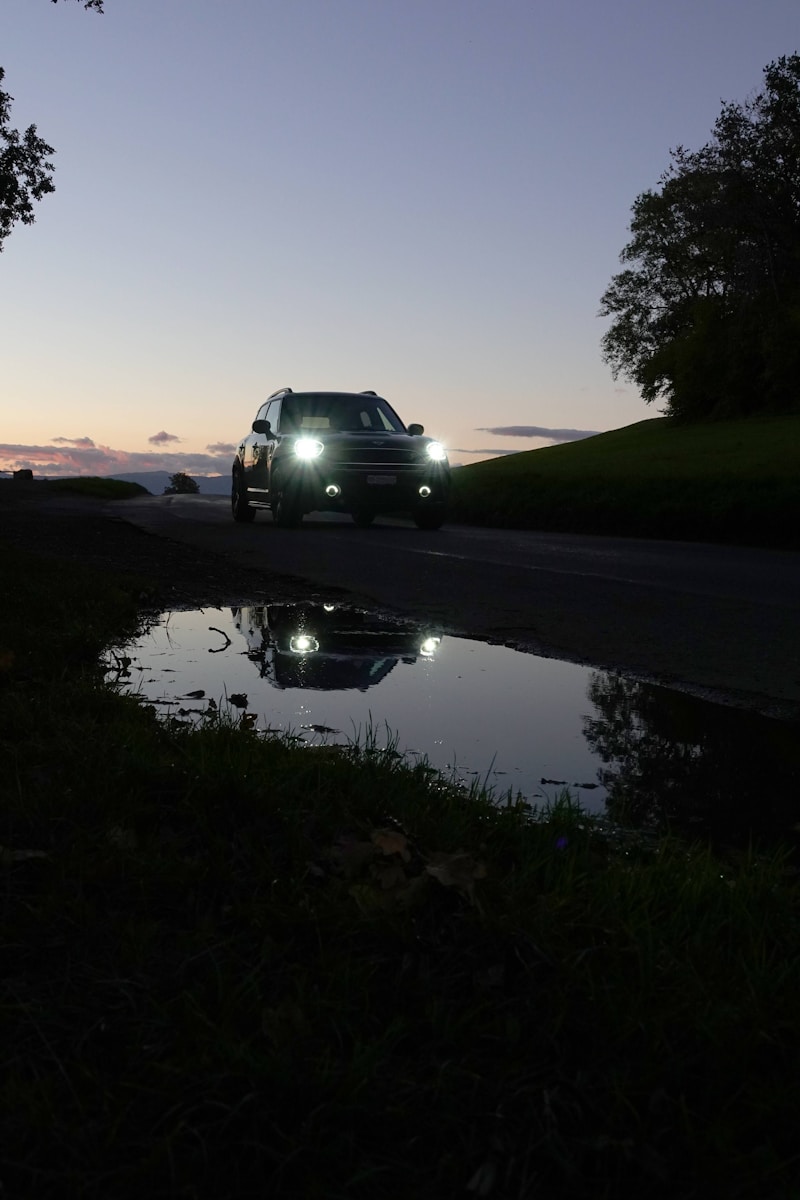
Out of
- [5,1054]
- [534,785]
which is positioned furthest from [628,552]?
[5,1054]

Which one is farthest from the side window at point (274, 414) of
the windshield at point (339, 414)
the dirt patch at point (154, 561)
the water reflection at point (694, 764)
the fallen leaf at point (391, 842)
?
the fallen leaf at point (391, 842)

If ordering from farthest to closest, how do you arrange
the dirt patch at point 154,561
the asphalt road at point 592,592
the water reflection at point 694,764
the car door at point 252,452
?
the car door at point 252,452 → the dirt patch at point 154,561 → the asphalt road at point 592,592 → the water reflection at point 694,764

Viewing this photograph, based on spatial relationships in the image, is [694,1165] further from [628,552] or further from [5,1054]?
[628,552]

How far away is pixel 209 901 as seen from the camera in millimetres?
2748

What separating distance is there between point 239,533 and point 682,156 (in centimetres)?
5878

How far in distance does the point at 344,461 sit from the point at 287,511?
4.51ft

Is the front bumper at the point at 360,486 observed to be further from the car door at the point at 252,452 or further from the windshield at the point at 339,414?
the car door at the point at 252,452

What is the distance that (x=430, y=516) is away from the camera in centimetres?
1897

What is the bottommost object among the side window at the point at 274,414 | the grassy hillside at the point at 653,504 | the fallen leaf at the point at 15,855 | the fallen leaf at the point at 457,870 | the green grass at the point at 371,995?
the green grass at the point at 371,995

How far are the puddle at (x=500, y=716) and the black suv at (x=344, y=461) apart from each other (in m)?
10.4

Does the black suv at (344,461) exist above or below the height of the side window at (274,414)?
below

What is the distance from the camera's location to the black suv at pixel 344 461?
1777cm

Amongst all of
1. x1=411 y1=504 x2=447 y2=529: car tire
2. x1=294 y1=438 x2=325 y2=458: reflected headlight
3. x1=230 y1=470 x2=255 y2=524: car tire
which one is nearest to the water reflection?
x1=294 y1=438 x2=325 y2=458: reflected headlight

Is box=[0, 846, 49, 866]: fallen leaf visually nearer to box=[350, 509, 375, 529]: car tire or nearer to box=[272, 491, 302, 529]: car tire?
box=[272, 491, 302, 529]: car tire
